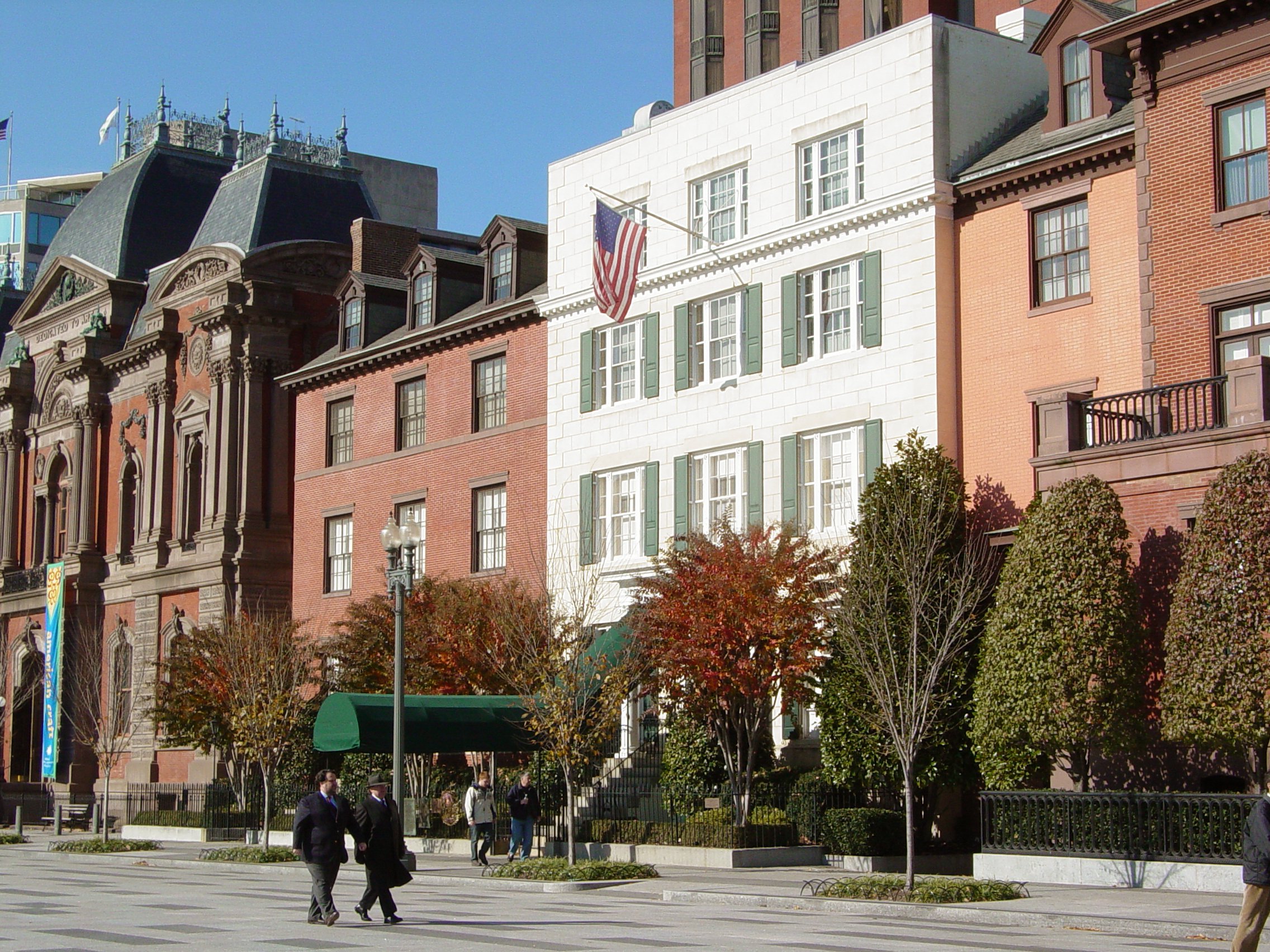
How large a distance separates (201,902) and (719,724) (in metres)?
11.8

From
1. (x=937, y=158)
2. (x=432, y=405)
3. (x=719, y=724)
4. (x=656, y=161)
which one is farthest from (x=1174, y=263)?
(x=432, y=405)

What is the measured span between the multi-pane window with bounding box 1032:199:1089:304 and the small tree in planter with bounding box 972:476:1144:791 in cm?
606

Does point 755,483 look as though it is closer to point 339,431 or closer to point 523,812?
point 523,812

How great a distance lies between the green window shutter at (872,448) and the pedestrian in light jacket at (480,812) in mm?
9412

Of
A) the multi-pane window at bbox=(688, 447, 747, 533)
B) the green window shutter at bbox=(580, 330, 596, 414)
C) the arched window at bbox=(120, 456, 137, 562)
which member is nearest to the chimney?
the multi-pane window at bbox=(688, 447, 747, 533)

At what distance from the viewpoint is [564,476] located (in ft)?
137

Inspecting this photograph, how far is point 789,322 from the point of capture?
36.1 metres

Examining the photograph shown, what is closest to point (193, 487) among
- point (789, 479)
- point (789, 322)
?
point (789, 322)

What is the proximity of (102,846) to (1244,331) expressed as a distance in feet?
95.0

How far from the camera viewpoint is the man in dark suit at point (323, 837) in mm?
19406

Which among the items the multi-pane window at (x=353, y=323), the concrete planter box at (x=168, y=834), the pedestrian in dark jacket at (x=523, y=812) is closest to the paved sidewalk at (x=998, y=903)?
the pedestrian in dark jacket at (x=523, y=812)

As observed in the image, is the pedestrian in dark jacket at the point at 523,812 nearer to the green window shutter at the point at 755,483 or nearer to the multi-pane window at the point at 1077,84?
the green window shutter at the point at 755,483

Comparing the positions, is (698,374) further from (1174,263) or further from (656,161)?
(1174,263)

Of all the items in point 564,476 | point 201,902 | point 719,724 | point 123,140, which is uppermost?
point 123,140
